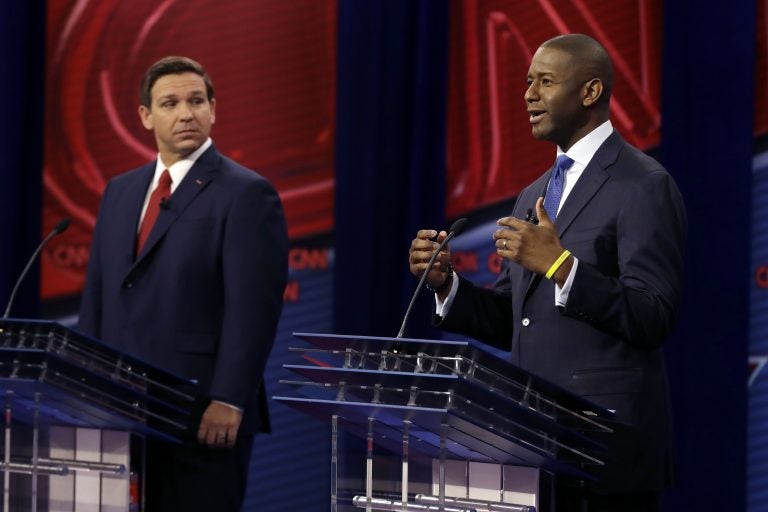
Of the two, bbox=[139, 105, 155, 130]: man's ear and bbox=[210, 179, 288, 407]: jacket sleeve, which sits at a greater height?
bbox=[139, 105, 155, 130]: man's ear

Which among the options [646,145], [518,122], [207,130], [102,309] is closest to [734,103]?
[646,145]

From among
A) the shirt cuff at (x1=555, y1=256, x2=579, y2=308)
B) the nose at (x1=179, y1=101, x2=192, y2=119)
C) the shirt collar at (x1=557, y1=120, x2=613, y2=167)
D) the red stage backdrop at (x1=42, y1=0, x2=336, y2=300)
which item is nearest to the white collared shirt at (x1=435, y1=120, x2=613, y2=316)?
the shirt collar at (x1=557, y1=120, x2=613, y2=167)

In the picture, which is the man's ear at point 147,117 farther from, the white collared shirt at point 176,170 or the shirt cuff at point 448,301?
the shirt cuff at point 448,301

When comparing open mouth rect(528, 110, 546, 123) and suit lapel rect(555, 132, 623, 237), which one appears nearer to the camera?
suit lapel rect(555, 132, 623, 237)

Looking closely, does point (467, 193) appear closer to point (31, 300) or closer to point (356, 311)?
point (356, 311)

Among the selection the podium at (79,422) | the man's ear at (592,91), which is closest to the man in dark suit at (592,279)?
the man's ear at (592,91)

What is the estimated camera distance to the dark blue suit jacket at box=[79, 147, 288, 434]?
3422mm

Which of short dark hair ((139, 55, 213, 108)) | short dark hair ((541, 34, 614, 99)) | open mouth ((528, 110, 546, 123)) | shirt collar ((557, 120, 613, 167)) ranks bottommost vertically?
A: shirt collar ((557, 120, 613, 167))

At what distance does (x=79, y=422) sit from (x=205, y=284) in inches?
31.1

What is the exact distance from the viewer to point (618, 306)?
2424mm

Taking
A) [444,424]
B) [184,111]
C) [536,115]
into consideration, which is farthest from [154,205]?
[444,424]

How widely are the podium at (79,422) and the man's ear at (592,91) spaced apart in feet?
3.48

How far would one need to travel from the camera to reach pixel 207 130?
374 cm

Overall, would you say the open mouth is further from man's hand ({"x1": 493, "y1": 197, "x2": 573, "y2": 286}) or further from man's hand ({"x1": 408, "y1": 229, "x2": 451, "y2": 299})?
man's hand ({"x1": 493, "y1": 197, "x2": 573, "y2": 286})
